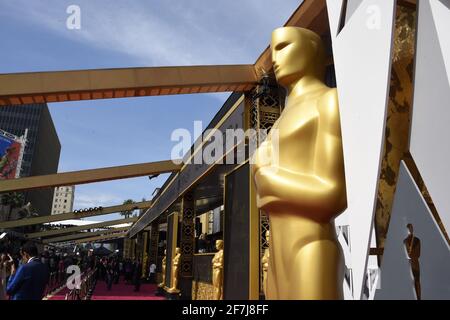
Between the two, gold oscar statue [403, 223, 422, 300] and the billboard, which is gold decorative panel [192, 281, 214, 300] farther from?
the billboard

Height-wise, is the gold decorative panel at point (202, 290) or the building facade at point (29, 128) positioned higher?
the building facade at point (29, 128)

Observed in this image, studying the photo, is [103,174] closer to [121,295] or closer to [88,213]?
[121,295]

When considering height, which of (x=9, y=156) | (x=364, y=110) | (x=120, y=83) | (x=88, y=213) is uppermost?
(x=9, y=156)

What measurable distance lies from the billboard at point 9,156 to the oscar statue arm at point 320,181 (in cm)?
3112

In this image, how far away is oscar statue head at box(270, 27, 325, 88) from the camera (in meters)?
2.75

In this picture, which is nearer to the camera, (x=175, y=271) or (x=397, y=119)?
(x=397, y=119)

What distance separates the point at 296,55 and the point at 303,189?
104 cm

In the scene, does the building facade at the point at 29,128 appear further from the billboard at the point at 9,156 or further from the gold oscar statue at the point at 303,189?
the gold oscar statue at the point at 303,189

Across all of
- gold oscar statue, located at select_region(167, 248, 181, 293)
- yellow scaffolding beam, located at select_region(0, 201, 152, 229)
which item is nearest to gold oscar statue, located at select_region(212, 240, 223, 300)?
gold oscar statue, located at select_region(167, 248, 181, 293)

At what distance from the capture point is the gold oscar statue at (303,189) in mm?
2244

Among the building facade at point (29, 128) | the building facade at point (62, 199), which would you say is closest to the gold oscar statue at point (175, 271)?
the building facade at point (29, 128)

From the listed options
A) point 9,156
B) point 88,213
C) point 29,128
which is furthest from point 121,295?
point 29,128

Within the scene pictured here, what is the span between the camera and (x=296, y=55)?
2750 millimetres
